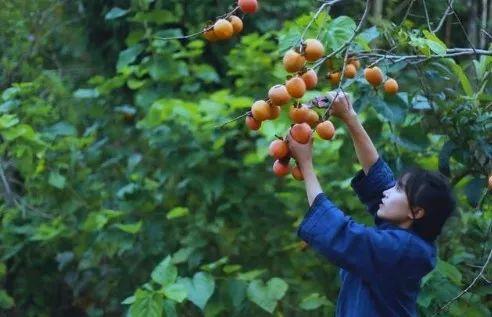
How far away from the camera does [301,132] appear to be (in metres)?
2.23

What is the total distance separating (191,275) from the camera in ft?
13.2

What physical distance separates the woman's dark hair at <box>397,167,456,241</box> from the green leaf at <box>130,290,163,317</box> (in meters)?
1.23

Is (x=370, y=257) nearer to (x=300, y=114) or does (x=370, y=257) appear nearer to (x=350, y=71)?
(x=300, y=114)

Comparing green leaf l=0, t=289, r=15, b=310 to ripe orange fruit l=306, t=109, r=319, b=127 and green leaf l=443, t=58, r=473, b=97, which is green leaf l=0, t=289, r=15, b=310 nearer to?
green leaf l=443, t=58, r=473, b=97

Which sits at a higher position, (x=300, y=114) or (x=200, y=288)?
(x=300, y=114)

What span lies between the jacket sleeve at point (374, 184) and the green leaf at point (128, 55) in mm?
2024

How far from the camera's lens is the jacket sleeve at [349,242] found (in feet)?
7.44

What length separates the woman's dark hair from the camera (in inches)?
93.3

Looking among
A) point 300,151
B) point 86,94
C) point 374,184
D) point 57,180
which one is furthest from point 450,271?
point 86,94

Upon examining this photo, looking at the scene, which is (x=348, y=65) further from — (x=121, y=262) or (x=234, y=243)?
(x=121, y=262)

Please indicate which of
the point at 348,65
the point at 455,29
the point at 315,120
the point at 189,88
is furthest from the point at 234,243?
the point at 455,29

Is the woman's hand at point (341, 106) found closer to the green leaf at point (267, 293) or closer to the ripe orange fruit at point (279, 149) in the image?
the ripe orange fruit at point (279, 149)

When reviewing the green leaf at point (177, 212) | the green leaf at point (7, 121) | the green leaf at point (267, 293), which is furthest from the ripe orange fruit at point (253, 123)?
the green leaf at point (7, 121)

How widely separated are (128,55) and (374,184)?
212cm
